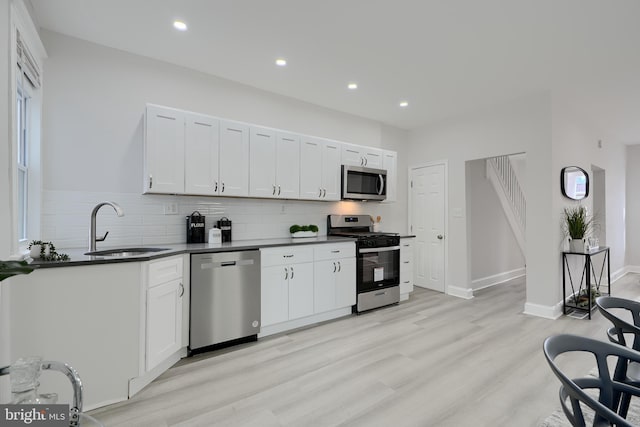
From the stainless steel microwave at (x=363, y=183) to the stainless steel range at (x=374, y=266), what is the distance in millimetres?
438

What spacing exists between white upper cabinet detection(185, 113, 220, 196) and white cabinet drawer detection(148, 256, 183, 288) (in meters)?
0.82

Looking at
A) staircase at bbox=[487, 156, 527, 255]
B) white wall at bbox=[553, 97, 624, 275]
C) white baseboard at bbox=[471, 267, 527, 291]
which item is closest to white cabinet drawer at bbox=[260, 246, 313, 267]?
white wall at bbox=[553, 97, 624, 275]

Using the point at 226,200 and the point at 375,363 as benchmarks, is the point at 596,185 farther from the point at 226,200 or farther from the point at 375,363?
the point at 226,200

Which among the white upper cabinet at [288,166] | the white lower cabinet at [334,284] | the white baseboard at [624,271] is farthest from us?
the white baseboard at [624,271]

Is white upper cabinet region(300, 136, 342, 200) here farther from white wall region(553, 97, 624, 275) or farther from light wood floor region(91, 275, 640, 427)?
white wall region(553, 97, 624, 275)

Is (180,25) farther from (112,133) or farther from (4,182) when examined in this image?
(4,182)

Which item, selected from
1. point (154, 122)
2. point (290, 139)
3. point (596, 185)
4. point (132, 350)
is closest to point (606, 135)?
point (596, 185)

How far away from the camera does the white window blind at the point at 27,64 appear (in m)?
2.18

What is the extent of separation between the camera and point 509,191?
6.04 meters

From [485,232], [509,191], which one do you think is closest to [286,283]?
[485,232]

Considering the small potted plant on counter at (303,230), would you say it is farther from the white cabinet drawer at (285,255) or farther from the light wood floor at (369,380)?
the light wood floor at (369,380)

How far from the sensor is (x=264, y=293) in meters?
3.19

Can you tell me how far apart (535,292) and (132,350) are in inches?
177

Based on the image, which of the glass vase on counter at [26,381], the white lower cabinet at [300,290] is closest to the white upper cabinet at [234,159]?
the white lower cabinet at [300,290]
